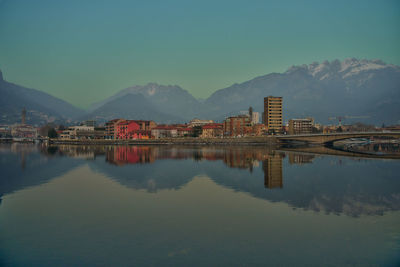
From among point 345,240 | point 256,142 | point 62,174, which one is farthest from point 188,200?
point 256,142

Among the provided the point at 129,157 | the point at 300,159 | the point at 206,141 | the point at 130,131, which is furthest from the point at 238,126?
the point at 300,159

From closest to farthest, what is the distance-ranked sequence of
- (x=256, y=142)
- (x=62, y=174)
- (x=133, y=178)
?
1. (x=133, y=178)
2. (x=62, y=174)
3. (x=256, y=142)

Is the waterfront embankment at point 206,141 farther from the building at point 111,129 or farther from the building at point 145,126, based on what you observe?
the building at point 145,126

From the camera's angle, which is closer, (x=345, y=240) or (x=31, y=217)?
(x=345, y=240)

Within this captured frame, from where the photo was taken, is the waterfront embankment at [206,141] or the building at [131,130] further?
the building at [131,130]

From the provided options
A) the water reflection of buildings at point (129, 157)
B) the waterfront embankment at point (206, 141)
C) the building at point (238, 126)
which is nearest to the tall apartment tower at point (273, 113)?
the building at point (238, 126)

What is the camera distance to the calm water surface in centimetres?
1588

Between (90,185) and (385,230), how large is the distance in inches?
1020

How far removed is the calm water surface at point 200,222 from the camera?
15883mm

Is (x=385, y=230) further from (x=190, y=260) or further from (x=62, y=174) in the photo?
(x=62, y=174)

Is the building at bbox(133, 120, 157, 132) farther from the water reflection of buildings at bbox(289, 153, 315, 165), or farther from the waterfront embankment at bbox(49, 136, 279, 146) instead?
the water reflection of buildings at bbox(289, 153, 315, 165)

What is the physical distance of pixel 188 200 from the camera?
90.6 ft

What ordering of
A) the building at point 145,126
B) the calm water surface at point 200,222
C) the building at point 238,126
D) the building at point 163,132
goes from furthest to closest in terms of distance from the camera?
the building at point 145,126, the building at point 163,132, the building at point 238,126, the calm water surface at point 200,222

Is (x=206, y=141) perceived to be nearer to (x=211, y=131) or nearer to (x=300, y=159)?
(x=211, y=131)
